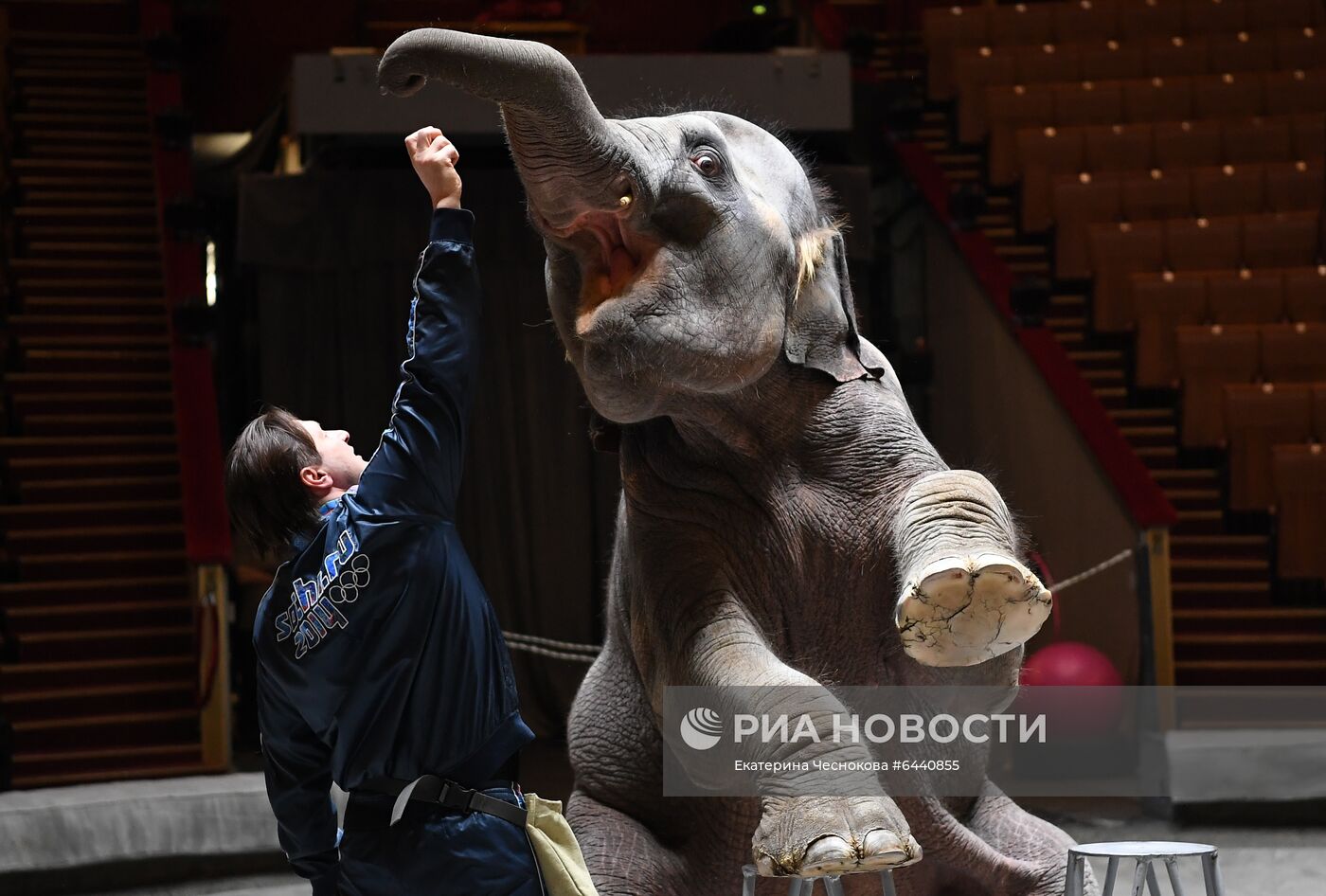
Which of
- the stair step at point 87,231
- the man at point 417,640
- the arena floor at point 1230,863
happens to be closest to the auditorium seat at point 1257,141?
the arena floor at point 1230,863

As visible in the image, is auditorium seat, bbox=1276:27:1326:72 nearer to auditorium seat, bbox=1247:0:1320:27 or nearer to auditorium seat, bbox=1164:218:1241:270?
auditorium seat, bbox=1247:0:1320:27

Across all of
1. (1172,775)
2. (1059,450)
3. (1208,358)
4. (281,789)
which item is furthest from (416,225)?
(281,789)

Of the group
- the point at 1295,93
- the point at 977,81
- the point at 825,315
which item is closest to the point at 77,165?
the point at 977,81

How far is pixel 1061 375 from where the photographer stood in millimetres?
8133

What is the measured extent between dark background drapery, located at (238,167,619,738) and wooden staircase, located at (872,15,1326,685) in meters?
3.00

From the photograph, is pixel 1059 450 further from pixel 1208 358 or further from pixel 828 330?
pixel 828 330

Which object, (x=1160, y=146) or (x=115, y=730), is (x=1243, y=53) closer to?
(x=1160, y=146)

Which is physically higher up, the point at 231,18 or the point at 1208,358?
the point at 231,18

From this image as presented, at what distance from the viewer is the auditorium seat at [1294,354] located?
26.9 feet

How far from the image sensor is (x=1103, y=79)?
10.8 metres

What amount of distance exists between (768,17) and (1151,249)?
13.9ft

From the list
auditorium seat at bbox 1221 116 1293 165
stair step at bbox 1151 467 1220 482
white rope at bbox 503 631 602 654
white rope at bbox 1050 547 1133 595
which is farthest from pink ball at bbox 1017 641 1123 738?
auditorium seat at bbox 1221 116 1293 165

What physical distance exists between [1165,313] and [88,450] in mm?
6255

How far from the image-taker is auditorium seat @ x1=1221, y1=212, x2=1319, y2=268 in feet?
29.5
